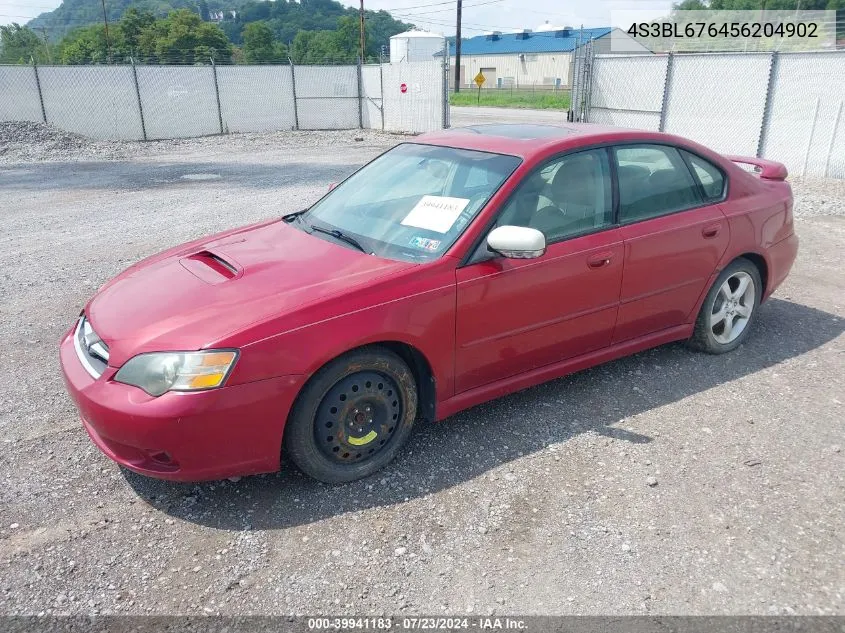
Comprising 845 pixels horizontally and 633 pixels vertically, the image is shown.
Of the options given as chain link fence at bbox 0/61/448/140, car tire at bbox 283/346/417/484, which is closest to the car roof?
car tire at bbox 283/346/417/484

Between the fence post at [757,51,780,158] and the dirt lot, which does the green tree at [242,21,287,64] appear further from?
the dirt lot

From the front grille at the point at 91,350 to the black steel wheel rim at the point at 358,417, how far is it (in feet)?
3.33

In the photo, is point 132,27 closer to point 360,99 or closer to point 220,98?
point 220,98

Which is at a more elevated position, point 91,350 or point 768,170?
point 768,170

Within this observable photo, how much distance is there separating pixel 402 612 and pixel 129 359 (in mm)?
1569

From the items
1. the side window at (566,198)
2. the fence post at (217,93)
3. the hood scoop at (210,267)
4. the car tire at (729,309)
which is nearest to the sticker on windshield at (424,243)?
the side window at (566,198)

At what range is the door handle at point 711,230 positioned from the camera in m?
4.23

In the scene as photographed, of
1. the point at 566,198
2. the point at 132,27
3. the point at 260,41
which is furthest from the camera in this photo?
the point at 260,41

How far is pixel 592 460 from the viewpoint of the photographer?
11.4 feet

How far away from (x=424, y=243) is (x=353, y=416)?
967mm

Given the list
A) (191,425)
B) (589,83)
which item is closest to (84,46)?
(589,83)

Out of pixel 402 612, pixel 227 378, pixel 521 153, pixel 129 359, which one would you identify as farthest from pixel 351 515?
pixel 521 153

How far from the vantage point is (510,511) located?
3.07 meters

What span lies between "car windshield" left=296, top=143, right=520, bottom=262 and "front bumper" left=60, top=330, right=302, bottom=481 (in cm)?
103
